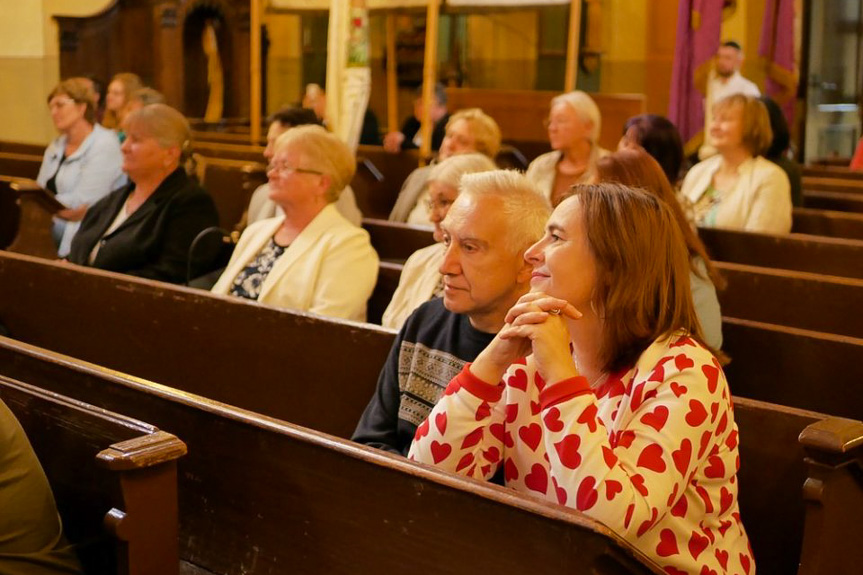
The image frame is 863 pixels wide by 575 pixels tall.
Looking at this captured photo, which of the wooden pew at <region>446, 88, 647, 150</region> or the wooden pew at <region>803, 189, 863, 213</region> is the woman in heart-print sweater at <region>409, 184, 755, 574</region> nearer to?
the wooden pew at <region>803, 189, 863, 213</region>

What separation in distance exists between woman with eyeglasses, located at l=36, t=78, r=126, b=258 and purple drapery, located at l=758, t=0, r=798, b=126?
4.88 metres

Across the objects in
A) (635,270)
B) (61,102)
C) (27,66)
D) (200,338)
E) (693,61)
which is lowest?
(200,338)

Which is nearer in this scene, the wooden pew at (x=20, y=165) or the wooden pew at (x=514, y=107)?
the wooden pew at (x=20, y=165)

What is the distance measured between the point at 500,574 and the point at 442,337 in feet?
2.23

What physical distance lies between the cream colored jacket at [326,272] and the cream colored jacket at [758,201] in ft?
5.48

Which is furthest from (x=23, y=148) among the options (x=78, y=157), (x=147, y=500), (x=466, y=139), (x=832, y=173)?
(x=147, y=500)

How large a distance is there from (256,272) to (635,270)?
210 cm

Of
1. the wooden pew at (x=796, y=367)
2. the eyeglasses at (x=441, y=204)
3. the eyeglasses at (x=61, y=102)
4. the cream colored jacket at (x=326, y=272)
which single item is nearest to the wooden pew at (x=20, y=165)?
the eyeglasses at (x=61, y=102)

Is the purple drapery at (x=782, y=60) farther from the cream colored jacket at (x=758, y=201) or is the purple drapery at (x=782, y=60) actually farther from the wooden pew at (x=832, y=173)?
the cream colored jacket at (x=758, y=201)

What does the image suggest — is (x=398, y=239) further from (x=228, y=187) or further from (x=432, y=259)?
(x=228, y=187)

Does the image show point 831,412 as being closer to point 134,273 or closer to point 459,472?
point 459,472

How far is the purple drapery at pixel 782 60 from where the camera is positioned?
27.6ft

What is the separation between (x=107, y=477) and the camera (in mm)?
2033

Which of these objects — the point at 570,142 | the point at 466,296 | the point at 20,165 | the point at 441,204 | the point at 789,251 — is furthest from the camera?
the point at 20,165
